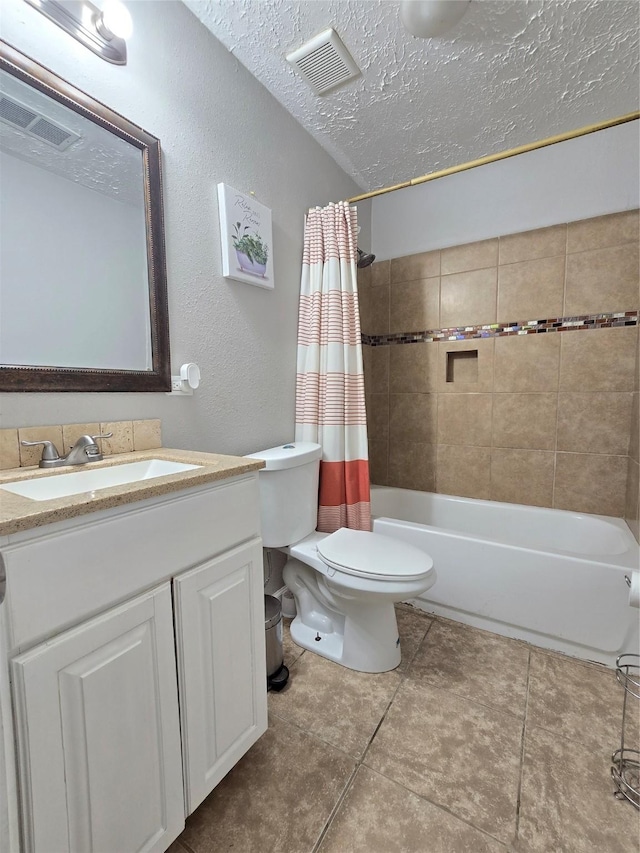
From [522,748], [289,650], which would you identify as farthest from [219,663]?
[522,748]

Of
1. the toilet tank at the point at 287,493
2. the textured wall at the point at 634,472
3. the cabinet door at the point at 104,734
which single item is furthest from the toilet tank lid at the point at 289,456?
the textured wall at the point at 634,472

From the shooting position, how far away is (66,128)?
Result: 3.43 ft

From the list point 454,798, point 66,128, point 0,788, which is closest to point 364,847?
point 454,798

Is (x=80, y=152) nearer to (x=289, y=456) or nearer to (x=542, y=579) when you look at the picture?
(x=289, y=456)

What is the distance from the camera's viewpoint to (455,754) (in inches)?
43.3

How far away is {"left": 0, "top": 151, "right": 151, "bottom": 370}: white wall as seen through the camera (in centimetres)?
97

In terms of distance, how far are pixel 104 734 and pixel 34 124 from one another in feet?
4.70

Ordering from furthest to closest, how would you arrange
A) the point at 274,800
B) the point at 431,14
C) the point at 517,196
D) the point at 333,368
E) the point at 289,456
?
the point at 517,196
the point at 333,368
the point at 289,456
the point at 431,14
the point at 274,800

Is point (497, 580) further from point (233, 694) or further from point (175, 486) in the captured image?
point (175, 486)

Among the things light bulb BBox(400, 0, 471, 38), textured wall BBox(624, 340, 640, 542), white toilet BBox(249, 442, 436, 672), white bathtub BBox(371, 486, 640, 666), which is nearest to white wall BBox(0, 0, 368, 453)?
white toilet BBox(249, 442, 436, 672)

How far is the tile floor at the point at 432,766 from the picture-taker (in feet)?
2.94

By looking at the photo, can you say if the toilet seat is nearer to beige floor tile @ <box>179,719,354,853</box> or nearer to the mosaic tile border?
beige floor tile @ <box>179,719,354,853</box>

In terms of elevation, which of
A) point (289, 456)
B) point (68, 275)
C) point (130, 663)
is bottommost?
point (130, 663)

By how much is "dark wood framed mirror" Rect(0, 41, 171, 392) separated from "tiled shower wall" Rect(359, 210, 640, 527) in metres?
1.53
